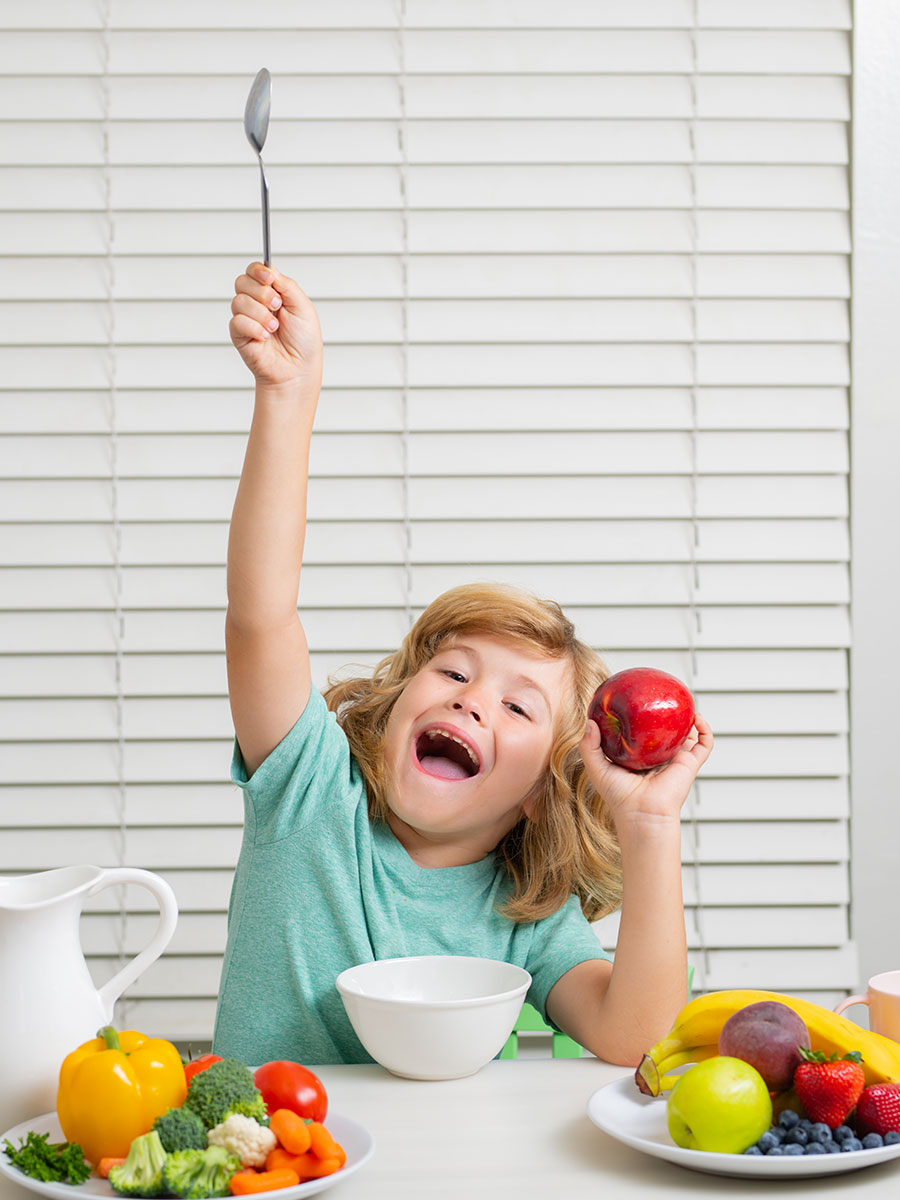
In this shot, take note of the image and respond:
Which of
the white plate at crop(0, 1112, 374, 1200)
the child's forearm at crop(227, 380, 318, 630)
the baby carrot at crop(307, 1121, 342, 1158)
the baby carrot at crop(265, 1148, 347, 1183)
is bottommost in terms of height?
the white plate at crop(0, 1112, 374, 1200)

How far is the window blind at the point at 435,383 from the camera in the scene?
2.11 m

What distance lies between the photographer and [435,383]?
2.13 meters

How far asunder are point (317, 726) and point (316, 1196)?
0.56 m

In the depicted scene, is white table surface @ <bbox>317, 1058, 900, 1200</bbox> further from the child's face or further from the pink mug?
the child's face

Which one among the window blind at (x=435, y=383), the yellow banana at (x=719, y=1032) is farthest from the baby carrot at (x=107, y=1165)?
the window blind at (x=435, y=383)

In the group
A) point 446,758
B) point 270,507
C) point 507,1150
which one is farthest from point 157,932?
point 446,758

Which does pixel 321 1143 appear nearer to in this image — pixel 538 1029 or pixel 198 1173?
pixel 198 1173

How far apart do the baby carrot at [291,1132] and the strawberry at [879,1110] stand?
0.37 meters

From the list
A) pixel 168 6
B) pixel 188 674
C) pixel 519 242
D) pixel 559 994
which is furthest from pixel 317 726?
pixel 168 6

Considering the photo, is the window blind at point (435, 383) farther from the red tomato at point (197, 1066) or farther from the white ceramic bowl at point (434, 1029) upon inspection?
the red tomato at point (197, 1066)

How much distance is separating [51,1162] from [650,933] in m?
0.59

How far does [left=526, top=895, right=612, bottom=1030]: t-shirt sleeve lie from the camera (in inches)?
50.9

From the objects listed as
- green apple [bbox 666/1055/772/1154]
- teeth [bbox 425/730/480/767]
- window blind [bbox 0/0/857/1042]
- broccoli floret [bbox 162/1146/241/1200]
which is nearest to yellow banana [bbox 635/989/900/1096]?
green apple [bbox 666/1055/772/1154]

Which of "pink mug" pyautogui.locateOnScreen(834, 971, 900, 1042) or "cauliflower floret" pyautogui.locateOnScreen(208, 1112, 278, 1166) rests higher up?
"cauliflower floret" pyautogui.locateOnScreen(208, 1112, 278, 1166)
